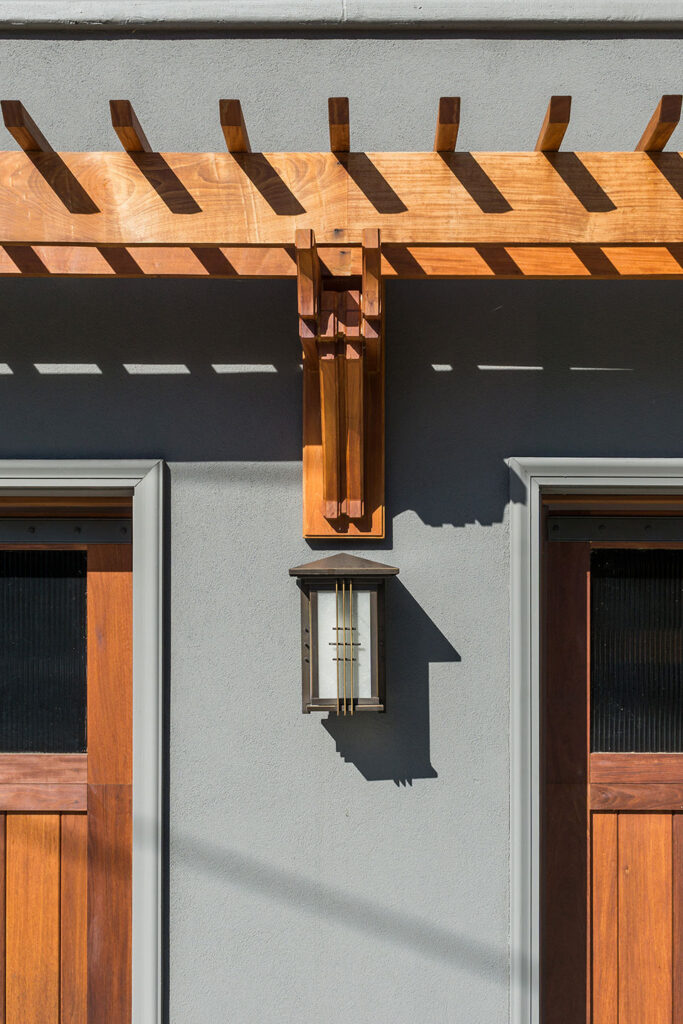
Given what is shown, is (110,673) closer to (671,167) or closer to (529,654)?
(529,654)

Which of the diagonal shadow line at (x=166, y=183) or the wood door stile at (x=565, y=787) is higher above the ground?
the diagonal shadow line at (x=166, y=183)

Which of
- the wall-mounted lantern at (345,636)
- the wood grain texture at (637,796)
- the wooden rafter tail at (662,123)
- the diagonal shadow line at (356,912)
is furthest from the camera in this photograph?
the wood grain texture at (637,796)

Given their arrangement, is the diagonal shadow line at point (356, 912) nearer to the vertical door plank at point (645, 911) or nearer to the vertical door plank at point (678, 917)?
the vertical door plank at point (645, 911)

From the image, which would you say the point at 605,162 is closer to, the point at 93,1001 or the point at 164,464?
the point at 164,464

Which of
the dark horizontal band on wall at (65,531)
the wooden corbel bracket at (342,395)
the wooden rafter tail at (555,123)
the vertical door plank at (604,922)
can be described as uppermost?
the wooden rafter tail at (555,123)

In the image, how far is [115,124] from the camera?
4.41 feet

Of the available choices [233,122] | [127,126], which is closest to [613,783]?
Answer: [233,122]

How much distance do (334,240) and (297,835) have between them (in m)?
1.43

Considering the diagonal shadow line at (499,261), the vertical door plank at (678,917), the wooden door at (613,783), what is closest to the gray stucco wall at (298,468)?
the diagonal shadow line at (499,261)

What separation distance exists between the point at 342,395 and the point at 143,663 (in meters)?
0.83

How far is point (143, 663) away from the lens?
1725 millimetres

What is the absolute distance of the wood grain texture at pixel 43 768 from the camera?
73.1 inches

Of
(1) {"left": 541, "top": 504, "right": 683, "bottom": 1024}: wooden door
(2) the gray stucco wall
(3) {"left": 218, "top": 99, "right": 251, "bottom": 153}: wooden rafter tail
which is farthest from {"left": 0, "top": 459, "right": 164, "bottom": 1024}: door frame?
(1) {"left": 541, "top": 504, "right": 683, "bottom": 1024}: wooden door

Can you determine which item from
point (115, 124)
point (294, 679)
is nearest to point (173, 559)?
point (294, 679)
